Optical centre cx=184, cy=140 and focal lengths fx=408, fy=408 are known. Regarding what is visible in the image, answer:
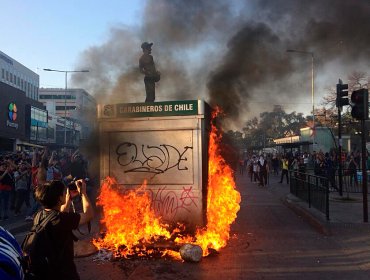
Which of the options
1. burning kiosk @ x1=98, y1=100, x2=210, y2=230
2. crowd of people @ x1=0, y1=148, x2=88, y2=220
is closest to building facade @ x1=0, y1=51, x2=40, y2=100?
crowd of people @ x1=0, y1=148, x2=88, y2=220

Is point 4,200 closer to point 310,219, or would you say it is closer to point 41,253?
point 310,219

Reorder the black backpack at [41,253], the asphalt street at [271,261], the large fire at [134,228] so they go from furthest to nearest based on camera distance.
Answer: the large fire at [134,228] < the asphalt street at [271,261] < the black backpack at [41,253]

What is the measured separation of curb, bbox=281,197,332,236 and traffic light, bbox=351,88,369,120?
2.28 metres

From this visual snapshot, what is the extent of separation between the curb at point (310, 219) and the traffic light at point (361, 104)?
2.28 metres

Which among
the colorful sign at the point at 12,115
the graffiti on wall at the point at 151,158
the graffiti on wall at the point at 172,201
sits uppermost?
the colorful sign at the point at 12,115

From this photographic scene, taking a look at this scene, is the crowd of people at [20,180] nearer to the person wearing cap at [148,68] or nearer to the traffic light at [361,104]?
the person wearing cap at [148,68]

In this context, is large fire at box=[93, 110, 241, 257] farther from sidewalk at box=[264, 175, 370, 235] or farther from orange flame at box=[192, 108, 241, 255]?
sidewalk at box=[264, 175, 370, 235]

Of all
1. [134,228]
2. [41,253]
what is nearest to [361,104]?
[134,228]

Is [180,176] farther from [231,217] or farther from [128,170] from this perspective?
[231,217]

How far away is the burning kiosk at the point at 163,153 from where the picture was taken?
6.14 metres

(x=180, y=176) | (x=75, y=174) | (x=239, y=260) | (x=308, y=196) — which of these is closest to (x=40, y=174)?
(x=75, y=174)

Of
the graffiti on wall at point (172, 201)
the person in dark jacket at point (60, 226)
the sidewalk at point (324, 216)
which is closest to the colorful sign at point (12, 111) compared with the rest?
the sidewalk at point (324, 216)

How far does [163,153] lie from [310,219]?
13.3ft

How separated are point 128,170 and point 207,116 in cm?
150
